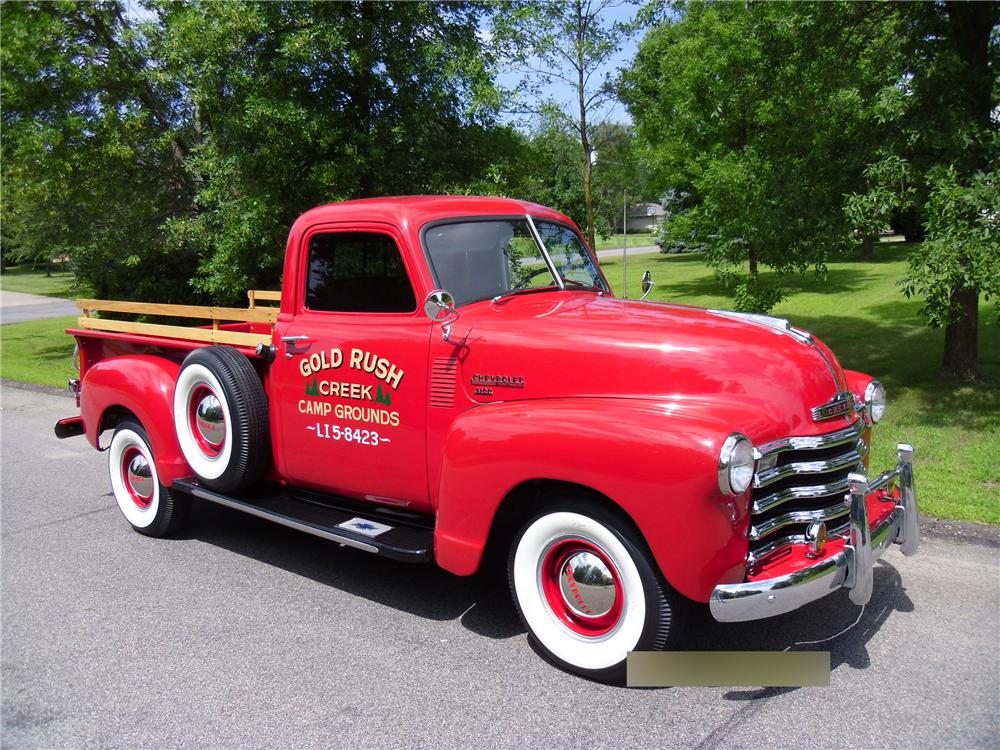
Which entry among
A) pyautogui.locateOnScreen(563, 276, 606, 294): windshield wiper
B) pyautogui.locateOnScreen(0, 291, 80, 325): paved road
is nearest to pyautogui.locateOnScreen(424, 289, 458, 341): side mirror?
pyautogui.locateOnScreen(563, 276, 606, 294): windshield wiper

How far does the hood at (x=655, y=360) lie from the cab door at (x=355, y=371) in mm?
A: 398

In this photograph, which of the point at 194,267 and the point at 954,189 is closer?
the point at 954,189

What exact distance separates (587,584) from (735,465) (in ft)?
2.92

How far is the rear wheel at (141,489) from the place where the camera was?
5395 millimetres

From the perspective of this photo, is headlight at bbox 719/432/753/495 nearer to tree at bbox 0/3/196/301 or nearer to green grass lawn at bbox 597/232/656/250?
tree at bbox 0/3/196/301

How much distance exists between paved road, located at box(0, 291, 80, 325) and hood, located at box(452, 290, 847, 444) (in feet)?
70.1

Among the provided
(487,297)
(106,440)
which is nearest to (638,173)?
(106,440)

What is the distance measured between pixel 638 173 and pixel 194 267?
10.2 m

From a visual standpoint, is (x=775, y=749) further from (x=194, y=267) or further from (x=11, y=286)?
(x=11, y=286)

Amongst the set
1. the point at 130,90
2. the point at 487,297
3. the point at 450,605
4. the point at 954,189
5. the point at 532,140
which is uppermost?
the point at 130,90

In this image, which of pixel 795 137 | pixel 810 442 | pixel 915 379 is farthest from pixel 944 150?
pixel 810 442

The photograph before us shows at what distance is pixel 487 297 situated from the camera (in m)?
4.29

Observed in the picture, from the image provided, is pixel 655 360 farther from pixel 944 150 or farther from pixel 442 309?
pixel 944 150

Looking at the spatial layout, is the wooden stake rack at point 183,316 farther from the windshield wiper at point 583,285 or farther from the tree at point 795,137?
the tree at point 795,137
